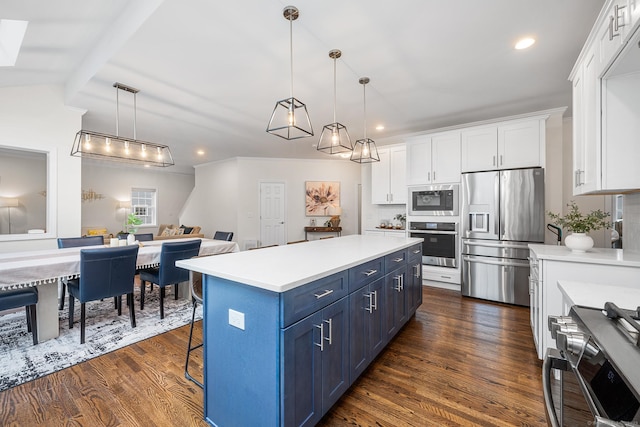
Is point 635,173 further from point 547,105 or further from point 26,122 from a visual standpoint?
point 26,122

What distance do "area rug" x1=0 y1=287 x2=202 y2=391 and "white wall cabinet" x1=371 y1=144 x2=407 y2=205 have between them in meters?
3.66

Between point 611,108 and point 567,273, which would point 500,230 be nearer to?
point 567,273

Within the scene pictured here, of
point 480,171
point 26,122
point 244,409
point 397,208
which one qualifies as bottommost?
point 244,409

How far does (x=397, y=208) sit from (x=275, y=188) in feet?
11.2

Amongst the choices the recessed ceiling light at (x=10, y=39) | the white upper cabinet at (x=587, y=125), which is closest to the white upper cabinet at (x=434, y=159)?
the white upper cabinet at (x=587, y=125)

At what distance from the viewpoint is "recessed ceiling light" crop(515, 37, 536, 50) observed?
2.37 m

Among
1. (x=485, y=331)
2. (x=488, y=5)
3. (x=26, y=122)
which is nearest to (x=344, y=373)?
(x=485, y=331)

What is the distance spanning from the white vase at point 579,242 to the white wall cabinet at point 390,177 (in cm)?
272

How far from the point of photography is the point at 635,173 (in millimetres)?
1703

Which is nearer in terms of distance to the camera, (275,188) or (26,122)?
(26,122)

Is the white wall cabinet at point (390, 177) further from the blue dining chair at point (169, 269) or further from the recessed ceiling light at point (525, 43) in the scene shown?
the blue dining chair at point (169, 269)

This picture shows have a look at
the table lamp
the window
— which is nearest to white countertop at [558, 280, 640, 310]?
the table lamp

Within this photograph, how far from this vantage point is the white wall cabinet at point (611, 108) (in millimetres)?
1549

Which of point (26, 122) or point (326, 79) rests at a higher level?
point (326, 79)
